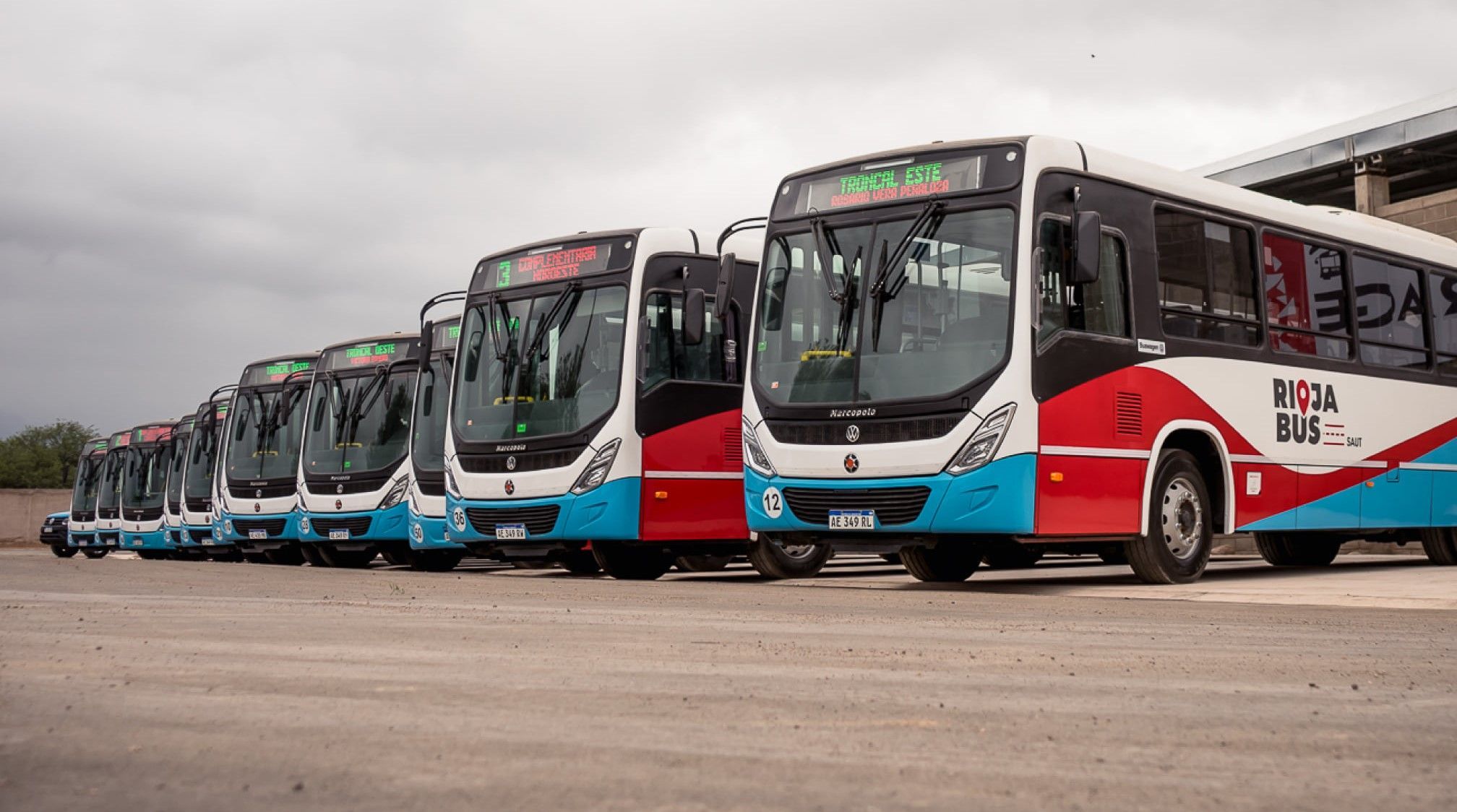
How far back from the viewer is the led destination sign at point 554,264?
621 inches

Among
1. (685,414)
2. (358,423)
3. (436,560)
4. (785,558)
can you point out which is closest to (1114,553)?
(785,558)

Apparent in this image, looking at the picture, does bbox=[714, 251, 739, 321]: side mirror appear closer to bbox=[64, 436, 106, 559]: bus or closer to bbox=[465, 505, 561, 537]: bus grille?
bbox=[465, 505, 561, 537]: bus grille

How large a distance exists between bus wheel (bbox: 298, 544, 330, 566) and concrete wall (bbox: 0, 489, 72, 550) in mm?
45257

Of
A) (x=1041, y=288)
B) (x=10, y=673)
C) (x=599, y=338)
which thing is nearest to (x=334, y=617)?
(x=10, y=673)

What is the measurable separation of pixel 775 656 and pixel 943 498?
5299mm

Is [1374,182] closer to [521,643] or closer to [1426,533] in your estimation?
[1426,533]

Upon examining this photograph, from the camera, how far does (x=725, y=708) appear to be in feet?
16.8

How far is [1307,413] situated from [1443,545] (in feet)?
13.4

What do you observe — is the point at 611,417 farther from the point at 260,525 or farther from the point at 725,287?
the point at 260,525

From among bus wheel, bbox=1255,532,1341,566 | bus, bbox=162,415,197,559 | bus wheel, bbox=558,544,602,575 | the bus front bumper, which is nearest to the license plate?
the bus front bumper

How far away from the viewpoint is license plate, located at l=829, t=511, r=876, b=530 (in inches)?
484

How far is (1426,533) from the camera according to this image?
17.5m

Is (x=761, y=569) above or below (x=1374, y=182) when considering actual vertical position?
below

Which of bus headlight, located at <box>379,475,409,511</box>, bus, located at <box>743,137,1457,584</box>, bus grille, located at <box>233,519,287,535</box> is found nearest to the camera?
bus, located at <box>743,137,1457,584</box>
